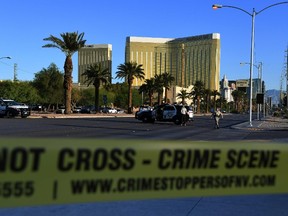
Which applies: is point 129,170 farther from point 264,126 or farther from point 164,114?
point 264,126

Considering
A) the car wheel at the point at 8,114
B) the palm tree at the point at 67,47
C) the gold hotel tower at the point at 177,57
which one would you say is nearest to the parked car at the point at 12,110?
the car wheel at the point at 8,114

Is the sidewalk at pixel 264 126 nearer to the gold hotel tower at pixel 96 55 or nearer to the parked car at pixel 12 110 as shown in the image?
the parked car at pixel 12 110

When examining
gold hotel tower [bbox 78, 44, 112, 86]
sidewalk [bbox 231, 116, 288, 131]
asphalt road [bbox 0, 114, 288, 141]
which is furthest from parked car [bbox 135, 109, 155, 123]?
gold hotel tower [bbox 78, 44, 112, 86]

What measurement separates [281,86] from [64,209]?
151 meters

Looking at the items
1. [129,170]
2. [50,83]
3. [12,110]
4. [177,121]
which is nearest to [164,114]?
[177,121]

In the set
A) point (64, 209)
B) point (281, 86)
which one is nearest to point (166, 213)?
point (64, 209)

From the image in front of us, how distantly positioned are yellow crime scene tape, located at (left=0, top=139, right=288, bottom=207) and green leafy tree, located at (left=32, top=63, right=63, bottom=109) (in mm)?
90666

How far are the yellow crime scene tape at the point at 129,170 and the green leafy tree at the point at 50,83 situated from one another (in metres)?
90.7

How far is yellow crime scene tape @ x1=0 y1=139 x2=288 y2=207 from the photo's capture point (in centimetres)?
261

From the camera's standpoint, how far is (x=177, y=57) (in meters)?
164

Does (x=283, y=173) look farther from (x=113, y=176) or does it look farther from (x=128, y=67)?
(x=128, y=67)

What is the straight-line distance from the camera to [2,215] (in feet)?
19.3

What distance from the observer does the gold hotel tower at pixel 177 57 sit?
147750mm

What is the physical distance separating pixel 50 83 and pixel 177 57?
259ft
